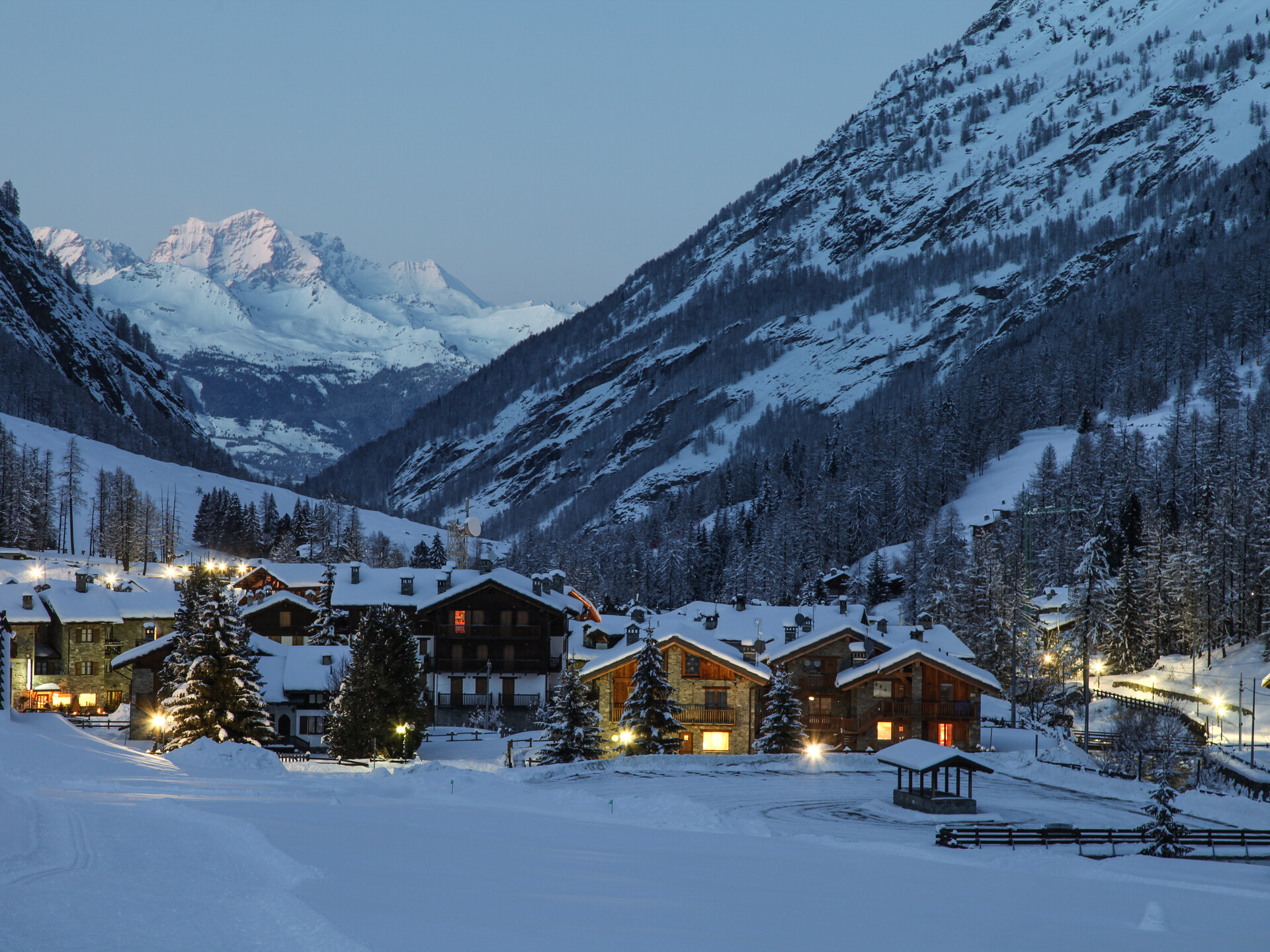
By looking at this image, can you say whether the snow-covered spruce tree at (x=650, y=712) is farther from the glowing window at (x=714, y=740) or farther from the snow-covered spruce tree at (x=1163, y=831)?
the snow-covered spruce tree at (x=1163, y=831)

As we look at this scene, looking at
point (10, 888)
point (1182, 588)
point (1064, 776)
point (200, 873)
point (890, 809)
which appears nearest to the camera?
point (10, 888)

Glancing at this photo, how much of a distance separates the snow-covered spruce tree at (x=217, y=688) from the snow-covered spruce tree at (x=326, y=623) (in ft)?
76.8

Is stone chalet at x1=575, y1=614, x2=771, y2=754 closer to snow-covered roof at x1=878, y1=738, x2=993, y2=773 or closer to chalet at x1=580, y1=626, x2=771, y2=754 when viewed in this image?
chalet at x1=580, y1=626, x2=771, y2=754

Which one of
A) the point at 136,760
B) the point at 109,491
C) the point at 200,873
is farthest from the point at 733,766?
the point at 109,491

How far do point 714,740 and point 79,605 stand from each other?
1909 inches

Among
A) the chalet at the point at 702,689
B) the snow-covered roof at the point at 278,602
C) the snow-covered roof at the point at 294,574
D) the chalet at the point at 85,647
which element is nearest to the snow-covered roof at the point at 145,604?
the chalet at the point at 85,647

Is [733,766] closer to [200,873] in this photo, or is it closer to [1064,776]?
[1064,776]

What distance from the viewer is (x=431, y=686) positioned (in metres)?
74.0

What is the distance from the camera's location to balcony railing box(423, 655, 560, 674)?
73.9 m

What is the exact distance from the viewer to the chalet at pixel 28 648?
7219 centimetres

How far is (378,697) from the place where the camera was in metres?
53.4

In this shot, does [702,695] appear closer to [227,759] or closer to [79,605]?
[227,759]

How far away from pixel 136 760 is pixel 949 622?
75.2 metres

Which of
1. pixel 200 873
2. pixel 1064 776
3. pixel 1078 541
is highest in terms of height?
pixel 1078 541
